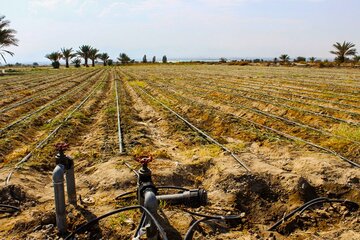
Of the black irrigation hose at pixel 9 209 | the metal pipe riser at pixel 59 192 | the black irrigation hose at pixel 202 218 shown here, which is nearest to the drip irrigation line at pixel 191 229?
the black irrigation hose at pixel 202 218

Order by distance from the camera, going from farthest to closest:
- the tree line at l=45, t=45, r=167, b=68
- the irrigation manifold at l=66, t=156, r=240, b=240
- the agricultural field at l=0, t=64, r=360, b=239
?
the tree line at l=45, t=45, r=167, b=68, the agricultural field at l=0, t=64, r=360, b=239, the irrigation manifold at l=66, t=156, r=240, b=240

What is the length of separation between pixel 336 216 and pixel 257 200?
3.53 feet

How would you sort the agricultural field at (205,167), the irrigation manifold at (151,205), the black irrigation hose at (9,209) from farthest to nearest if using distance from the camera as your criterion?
1. the black irrigation hose at (9,209)
2. the agricultural field at (205,167)
3. the irrigation manifold at (151,205)

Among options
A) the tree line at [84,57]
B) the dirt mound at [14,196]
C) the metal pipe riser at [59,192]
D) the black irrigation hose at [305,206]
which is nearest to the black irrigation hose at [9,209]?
the dirt mound at [14,196]

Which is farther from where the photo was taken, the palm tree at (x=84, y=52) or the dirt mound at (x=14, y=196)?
the palm tree at (x=84, y=52)

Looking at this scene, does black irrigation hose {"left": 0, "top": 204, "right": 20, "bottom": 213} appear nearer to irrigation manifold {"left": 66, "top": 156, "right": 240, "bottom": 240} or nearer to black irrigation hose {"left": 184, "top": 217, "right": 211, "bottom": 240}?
irrigation manifold {"left": 66, "top": 156, "right": 240, "bottom": 240}

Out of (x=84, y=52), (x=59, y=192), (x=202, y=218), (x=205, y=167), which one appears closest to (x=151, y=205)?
(x=202, y=218)

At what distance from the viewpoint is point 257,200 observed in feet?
15.5

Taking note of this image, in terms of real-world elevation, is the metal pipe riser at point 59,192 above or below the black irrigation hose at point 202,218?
above

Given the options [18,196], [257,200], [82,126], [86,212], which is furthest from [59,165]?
[82,126]

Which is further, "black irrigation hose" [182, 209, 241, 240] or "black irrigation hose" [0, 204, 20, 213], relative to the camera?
"black irrigation hose" [0, 204, 20, 213]

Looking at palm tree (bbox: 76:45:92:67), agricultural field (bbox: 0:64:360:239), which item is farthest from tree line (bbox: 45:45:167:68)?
agricultural field (bbox: 0:64:360:239)

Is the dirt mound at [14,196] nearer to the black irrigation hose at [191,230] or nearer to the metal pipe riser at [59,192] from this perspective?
the metal pipe riser at [59,192]

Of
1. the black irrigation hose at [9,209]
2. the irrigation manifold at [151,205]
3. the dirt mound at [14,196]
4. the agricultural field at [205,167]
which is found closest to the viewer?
the irrigation manifold at [151,205]
